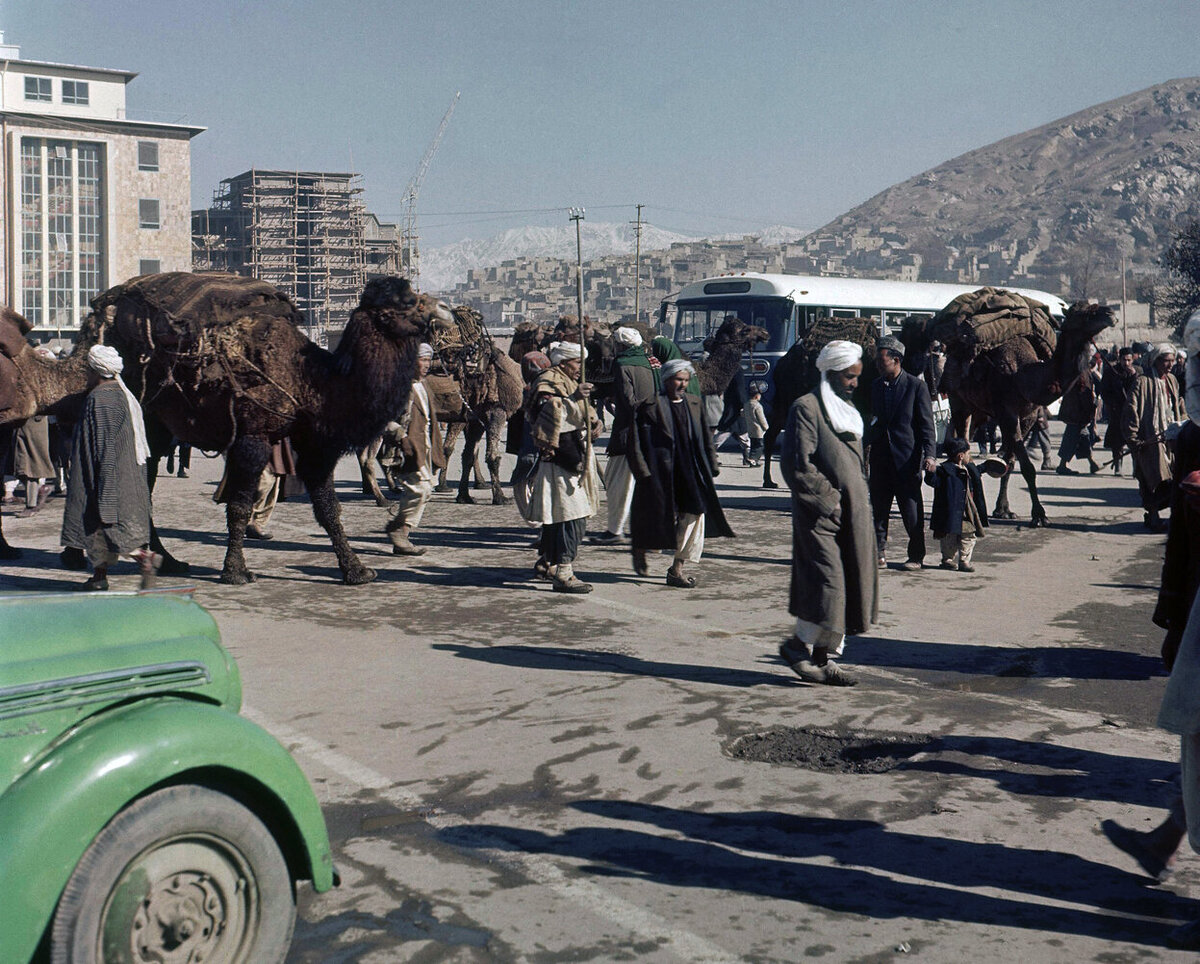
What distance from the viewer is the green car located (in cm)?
298

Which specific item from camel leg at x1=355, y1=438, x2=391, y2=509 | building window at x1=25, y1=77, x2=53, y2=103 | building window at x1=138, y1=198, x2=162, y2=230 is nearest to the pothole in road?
camel leg at x1=355, y1=438, x2=391, y2=509

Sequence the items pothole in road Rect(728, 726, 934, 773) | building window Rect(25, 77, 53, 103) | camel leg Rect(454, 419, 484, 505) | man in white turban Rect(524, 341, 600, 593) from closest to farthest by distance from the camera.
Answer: pothole in road Rect(728, 726, 934, 773) → man in white turban Rect(524, 341, 600, 593) → camel leg Rect(454, 419, 484, 505) → building window Rect(25, 77, 53, 103)

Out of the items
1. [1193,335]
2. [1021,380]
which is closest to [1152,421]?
[1021,380]

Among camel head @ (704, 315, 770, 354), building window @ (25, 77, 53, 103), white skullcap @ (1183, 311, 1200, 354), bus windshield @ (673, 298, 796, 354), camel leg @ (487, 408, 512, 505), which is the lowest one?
camel leg @ (487, 408, 512, 505)

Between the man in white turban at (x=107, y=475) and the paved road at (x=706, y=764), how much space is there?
867 millimetres

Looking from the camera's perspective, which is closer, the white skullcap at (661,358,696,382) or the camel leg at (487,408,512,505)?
the white skullcap at (661,358,696,382)

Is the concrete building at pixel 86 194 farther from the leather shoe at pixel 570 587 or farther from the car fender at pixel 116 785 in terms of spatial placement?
the car fender at pixel 116 785

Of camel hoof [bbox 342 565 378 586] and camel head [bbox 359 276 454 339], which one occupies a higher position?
camel head [bbox 359 276 454 339]

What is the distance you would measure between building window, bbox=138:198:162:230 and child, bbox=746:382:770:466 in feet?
218

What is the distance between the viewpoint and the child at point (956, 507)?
11000 mm

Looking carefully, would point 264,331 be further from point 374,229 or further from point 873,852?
point 374,229

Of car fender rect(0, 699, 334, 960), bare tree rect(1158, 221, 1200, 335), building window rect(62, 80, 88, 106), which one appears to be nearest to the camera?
car fender rect(0, 699, 334, 960)

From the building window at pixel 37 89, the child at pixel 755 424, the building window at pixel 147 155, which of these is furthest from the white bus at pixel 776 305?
the building window at pixel 37 89

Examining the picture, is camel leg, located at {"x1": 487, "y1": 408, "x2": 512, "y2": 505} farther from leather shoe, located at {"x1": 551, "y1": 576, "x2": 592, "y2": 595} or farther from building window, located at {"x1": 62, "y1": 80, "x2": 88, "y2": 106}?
building window, located at {"x1": 62, "y1": 80, "x2": 88, "y2": 106}
